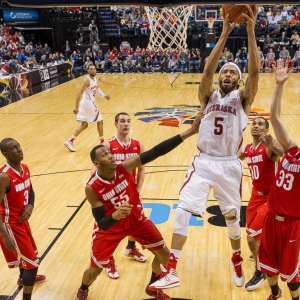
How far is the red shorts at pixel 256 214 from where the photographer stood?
415cm

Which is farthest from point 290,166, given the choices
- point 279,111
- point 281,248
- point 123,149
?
point 123,149

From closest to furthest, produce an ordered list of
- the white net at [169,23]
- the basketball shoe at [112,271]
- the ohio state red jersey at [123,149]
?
1. the basketball shoe at [112,271]
2. the ohio state red jersey at [123,149]
3. the white net at [169,23]

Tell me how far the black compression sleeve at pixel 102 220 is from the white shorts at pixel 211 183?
2.03ft

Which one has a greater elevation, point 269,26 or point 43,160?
point 269,26

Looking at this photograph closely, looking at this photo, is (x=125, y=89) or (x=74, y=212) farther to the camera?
(x=125, y=89)

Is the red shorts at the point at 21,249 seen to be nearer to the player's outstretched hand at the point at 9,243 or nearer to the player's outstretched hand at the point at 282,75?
the player's outstretched hand at the point at 9,243

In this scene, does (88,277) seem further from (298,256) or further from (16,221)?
(298,256)

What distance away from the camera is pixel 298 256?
3.48 meters

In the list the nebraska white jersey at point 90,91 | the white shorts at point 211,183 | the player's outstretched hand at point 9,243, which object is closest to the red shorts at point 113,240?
the white shorts at point 211,183

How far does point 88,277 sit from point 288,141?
2.14 m

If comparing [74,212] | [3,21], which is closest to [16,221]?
[74,212]

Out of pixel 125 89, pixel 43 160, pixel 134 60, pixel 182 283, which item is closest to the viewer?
pixel 182 283

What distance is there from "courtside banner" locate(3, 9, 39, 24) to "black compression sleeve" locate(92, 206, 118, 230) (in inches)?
1065

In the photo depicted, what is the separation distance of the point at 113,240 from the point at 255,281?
5.07ft
